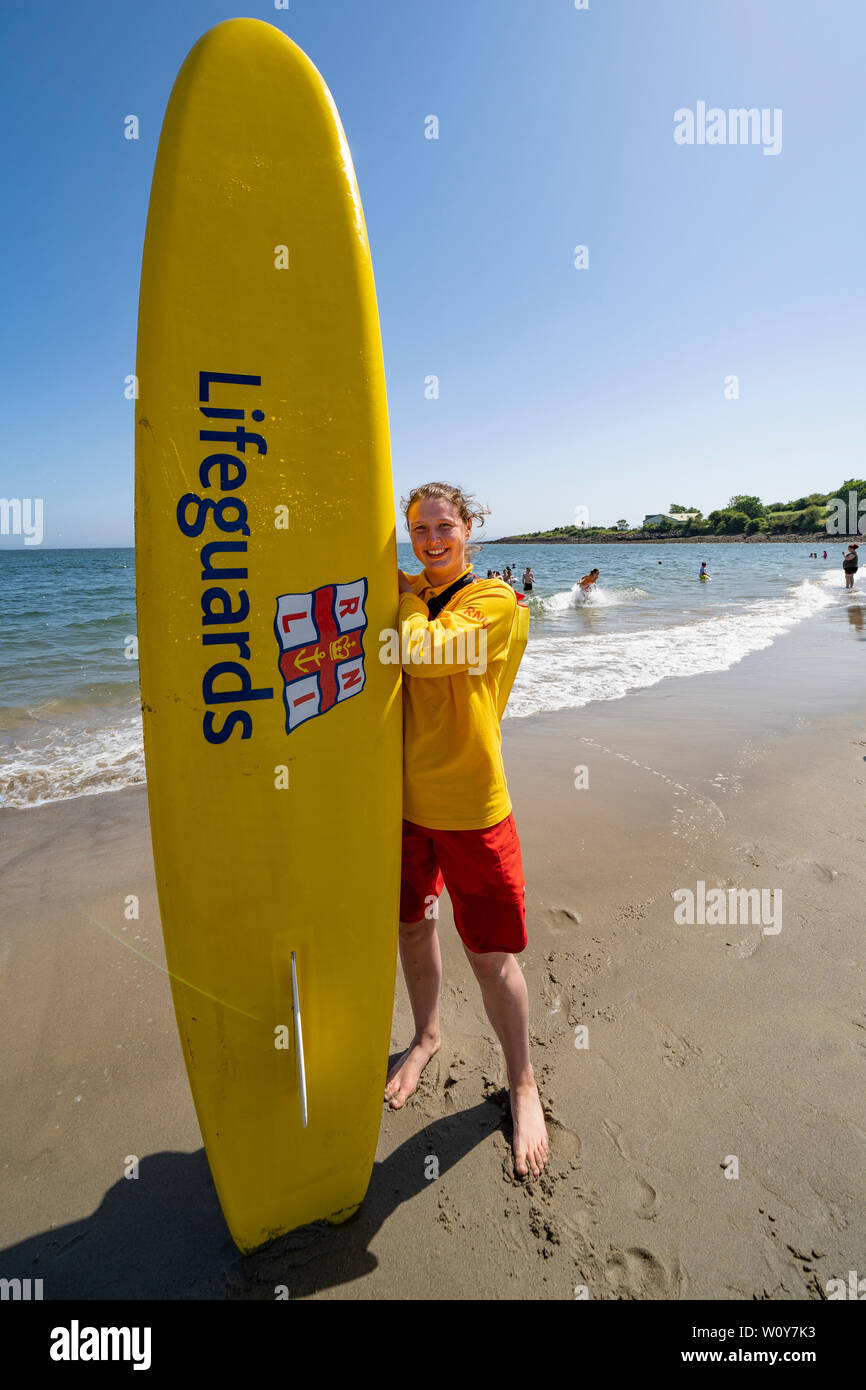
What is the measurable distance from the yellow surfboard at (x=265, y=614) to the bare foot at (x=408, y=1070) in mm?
341

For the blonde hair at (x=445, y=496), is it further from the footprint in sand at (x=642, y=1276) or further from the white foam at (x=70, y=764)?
the white foam at (x=70, y=764)

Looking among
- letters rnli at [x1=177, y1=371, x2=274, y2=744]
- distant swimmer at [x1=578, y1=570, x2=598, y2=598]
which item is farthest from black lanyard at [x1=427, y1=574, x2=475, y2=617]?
distant swimmer at [x1=578, y1=570, x2=598, y2=598]

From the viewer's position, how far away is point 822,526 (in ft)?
233

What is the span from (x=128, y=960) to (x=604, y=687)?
633cm

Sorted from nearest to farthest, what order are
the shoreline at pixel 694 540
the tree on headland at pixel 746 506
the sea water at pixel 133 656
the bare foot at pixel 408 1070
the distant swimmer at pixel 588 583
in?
the bare foot at pixel 408 1070 < the sea water at pixel 133 656 < the distant swimmer at pixel 588 583 < the shoreline at pixel 694 540 < the tree on headland at pixel 746 506

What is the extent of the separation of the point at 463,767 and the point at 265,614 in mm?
661

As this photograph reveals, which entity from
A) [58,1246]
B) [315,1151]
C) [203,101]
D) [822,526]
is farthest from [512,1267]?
[822,526]

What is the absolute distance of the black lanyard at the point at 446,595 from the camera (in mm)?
1763

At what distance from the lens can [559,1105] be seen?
1.97m

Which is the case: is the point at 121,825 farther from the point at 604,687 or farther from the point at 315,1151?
the point at 604,687

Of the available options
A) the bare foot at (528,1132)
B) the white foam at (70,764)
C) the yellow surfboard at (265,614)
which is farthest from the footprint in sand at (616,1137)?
the white foam at (70,764)

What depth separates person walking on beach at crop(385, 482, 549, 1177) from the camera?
5.31 feet

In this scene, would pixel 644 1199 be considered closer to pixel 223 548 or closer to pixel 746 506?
pixel 223 548

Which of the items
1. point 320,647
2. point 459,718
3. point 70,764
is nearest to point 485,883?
point 459,718
